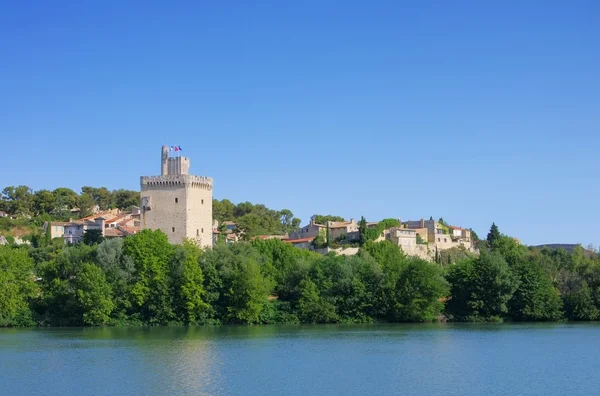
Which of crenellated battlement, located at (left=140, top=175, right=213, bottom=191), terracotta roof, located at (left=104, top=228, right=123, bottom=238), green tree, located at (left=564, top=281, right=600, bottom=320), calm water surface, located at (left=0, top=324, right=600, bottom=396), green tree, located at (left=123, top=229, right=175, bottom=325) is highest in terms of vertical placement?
crenellated battlement, located at (left=140, top=175, right=213, bottom=191)

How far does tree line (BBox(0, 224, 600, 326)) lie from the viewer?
169 ft

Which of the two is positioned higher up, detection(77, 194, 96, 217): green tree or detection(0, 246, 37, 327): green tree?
detection(77, 194, 96, 217): green tree

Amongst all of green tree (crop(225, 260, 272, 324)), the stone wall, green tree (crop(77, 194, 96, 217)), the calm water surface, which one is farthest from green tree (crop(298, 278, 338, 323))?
green tree (crop(77, 194, 96, 217))

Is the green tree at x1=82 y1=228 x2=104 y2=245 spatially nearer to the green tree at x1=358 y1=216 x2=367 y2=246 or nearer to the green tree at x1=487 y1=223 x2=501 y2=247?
the green tree at x1=358 y1=216 x2=367 y2=246

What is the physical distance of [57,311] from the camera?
5200 centimetres

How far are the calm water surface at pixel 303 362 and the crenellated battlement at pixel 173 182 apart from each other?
21096 mm

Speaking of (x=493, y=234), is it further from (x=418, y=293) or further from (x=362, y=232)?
(x=418, y=293)

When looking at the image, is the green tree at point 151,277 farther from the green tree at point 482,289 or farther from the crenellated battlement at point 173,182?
the green tree at point 482,289

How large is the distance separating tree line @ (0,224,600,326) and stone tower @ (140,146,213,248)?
870cm

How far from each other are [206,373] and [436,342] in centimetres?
A: 1405

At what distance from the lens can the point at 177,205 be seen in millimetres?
65500

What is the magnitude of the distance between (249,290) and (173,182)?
1729cm

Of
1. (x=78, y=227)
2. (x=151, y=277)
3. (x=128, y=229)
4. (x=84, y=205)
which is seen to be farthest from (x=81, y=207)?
(x=151, y=277)

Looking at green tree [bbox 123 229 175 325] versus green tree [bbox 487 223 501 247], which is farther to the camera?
green tree [bbox 487 223 501 247]
